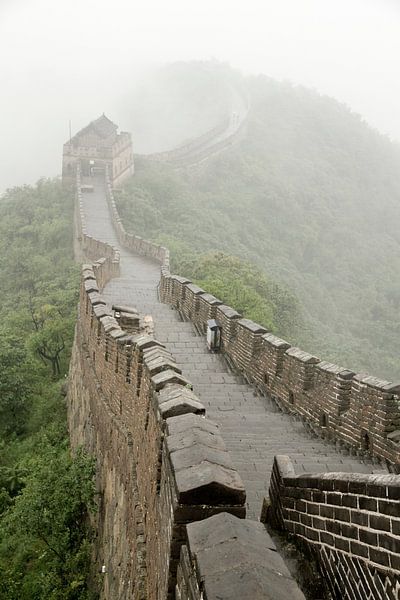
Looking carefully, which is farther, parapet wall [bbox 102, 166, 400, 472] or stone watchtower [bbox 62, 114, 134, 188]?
stone watchtower [bbox 62, 114, 134, 188]

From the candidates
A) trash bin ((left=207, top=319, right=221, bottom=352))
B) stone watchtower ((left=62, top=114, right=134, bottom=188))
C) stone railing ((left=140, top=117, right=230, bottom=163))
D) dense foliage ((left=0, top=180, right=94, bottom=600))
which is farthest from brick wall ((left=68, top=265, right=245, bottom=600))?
stone railing ((left=140, top=117, right=230, bottom=163))

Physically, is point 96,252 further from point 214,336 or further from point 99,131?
point 99,131

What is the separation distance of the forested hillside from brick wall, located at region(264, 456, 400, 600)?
18303mm

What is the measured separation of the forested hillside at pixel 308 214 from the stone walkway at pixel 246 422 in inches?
415

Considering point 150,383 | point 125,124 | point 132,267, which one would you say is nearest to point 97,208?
point 132,267

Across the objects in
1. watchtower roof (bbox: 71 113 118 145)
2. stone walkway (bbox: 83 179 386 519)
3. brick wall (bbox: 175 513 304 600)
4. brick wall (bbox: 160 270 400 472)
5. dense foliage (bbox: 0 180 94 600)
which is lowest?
dense foliage (bbox: 0 180 94 600)

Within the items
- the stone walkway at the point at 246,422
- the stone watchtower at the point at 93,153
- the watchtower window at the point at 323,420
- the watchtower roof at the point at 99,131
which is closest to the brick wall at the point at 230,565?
the stone walkway at the point at 246,422

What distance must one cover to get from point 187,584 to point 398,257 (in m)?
48.5

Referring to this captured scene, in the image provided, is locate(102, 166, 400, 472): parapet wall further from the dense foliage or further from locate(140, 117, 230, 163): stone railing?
locate(140, 117, 230, 163): stone railing

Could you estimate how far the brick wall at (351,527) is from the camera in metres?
2.62

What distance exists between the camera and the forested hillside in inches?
1352

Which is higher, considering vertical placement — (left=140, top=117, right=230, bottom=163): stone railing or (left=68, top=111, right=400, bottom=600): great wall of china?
(left=140, top=117, right=230, bottom=163): stone railing

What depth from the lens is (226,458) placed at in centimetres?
371

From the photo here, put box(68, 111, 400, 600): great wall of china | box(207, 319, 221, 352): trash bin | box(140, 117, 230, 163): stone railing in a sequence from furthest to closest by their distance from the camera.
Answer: box(140, 117, 230, 163): stone railing, box(207, 319, 221, 352): trash bin, box(68, 111, 400, 600): great wall of china
